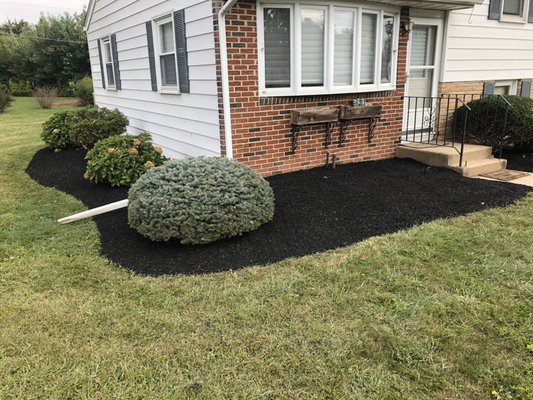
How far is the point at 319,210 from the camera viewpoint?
16.0ft

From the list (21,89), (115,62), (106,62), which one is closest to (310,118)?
(115,62)

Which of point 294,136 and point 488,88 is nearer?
point 294,136

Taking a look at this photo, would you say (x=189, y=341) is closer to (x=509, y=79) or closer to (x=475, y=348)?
(x=475, y=348)

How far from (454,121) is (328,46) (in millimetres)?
3215

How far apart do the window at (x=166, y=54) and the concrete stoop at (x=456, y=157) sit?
13.1 feet

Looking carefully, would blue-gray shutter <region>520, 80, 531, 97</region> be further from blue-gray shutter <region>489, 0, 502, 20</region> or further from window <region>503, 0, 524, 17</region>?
blue-gray shutter <region>489, 0, 502, 20</region>

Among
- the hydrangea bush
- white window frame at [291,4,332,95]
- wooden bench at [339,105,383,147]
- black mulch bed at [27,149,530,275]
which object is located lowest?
black mulch bed at [27,149,530,275]

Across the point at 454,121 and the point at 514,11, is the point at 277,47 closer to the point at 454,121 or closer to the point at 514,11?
the point at 454,121

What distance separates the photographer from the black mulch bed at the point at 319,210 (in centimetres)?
396

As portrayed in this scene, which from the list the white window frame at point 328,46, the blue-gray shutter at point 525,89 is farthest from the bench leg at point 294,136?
the blue-gray shutter at point 525,89

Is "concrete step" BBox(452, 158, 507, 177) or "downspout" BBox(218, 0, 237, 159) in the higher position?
"downspout" BBox(218, 0, 237, 159)

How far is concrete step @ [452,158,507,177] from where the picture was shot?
6.28 metres

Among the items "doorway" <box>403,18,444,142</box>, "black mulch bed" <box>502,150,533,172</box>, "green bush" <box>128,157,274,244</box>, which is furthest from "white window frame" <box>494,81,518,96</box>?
"green bush" <box>128,157,274,244</box>

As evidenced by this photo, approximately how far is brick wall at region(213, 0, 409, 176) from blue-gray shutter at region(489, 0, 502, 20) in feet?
8.74
